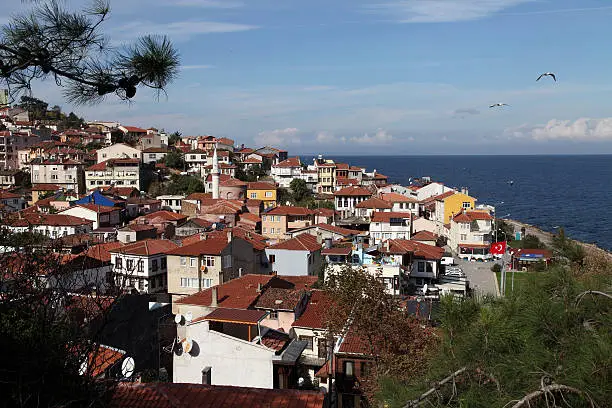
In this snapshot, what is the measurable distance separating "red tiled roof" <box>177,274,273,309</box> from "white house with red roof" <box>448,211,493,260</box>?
83.6 feet

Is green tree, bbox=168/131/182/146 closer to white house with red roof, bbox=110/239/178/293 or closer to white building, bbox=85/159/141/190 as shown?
white building, bbox=85/159/141/190

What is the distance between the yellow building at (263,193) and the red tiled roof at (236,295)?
33.1 metres

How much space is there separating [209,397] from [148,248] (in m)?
20.7

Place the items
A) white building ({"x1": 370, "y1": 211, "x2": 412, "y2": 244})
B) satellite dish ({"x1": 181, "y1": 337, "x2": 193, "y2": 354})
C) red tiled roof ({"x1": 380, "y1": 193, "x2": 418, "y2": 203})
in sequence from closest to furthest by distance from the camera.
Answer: satellite dish ({"x1": 181, "y1": 337, "x2": 193, "y2": 354}) < white building ({"x1": 370, "y1": 211, "x2": 412, "y2": 244}) < red tiled roof ({"x1": 380, "y1": 193, "x2": 418, "y2": 203})

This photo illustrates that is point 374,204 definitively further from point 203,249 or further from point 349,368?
point 349,368

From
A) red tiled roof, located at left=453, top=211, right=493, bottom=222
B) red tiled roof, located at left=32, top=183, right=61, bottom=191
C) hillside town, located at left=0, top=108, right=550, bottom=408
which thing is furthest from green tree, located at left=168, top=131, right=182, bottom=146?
red tiled roof, located at left=453, top=211, right=493, bottom=222

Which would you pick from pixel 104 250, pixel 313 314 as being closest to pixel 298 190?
pixel 104 250

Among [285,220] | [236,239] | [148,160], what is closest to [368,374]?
[236,239]

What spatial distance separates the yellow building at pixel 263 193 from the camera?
183ft

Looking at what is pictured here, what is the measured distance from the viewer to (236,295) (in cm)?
2014

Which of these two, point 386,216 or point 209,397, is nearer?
point 209,397

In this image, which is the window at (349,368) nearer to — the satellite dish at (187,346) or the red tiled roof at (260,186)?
the satellite dish at (187,346)

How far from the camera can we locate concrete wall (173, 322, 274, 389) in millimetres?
12414

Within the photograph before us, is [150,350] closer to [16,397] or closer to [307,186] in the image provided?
[16,397]
